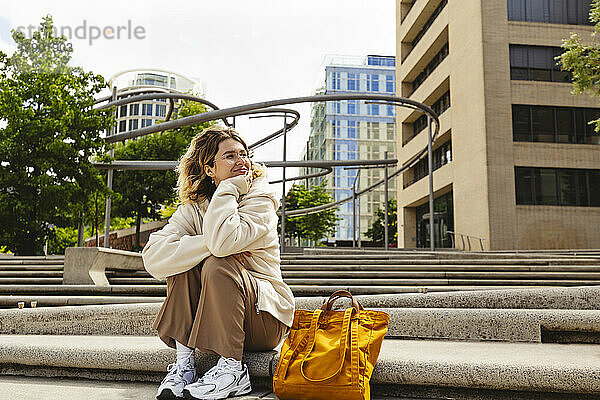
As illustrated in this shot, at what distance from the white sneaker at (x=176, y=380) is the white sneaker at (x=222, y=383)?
6 centimetres

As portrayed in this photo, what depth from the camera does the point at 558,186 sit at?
23016 millimetres


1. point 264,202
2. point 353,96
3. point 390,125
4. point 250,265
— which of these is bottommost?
point 250,265

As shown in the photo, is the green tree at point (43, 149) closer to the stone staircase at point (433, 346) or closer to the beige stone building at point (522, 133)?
the stone staircase at point (433, 346)

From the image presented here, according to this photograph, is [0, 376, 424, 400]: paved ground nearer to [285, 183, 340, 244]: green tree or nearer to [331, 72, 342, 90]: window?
[285, 183, 340, 244]: green tree

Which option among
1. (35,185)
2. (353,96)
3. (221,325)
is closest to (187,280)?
(221,325)

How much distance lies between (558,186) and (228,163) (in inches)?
899

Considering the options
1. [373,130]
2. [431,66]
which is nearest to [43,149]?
[431,66]

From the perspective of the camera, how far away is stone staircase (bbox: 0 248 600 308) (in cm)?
553

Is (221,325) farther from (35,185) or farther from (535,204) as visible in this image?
(535,204)

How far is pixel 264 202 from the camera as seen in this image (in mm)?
3133

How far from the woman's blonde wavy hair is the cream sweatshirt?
0.08 metres

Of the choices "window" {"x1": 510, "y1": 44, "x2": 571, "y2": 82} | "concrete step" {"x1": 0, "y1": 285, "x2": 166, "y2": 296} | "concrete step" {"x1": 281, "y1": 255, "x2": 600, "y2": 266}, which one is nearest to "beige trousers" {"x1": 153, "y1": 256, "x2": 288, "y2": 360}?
"concrete step" {"x1": 0, "y1": 285, "x2": 166, "y2": 296}

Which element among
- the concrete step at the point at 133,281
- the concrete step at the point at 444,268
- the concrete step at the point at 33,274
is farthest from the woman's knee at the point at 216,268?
the concrete step at the point at 33,274

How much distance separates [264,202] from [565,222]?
22456mm
